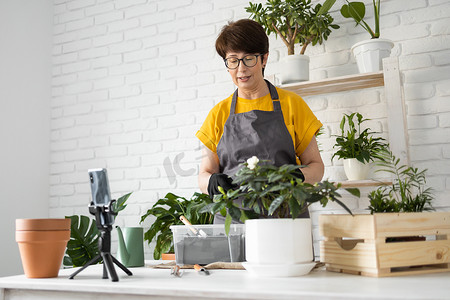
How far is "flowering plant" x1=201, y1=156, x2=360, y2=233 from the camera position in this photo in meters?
1.00

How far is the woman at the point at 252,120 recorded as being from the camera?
176 centimetres

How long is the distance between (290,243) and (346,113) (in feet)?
6.26

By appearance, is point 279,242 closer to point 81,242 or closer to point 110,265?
point 110,265

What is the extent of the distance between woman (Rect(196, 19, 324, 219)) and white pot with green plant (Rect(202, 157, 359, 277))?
2.23ft

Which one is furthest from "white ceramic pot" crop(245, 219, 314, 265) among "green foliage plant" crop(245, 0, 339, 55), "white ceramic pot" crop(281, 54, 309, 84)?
"green foliage plant" crop(245, 0, 339, 55)

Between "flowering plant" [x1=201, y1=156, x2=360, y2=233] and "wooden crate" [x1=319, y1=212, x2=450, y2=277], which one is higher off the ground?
"flowering plant" [x1=201, y1=156, x2=360, y2=233]

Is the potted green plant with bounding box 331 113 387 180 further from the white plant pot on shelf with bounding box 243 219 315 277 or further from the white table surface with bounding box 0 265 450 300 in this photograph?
the white plant pot on shelf with bounding box 243 219 315 277

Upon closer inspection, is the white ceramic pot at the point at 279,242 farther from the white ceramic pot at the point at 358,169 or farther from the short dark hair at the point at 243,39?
the white ceramic pot at the point at 358,169

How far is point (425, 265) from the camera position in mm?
1104

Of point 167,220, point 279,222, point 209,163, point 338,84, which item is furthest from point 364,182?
point 279,222

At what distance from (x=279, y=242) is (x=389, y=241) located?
0.89 feet

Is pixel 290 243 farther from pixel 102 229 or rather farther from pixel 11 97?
pixel 11 97

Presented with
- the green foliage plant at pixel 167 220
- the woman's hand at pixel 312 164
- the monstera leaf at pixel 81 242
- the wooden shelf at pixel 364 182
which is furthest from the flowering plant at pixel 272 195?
the monstera leaf at pixel 81 242

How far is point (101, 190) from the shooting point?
Result: 113 centimetres
